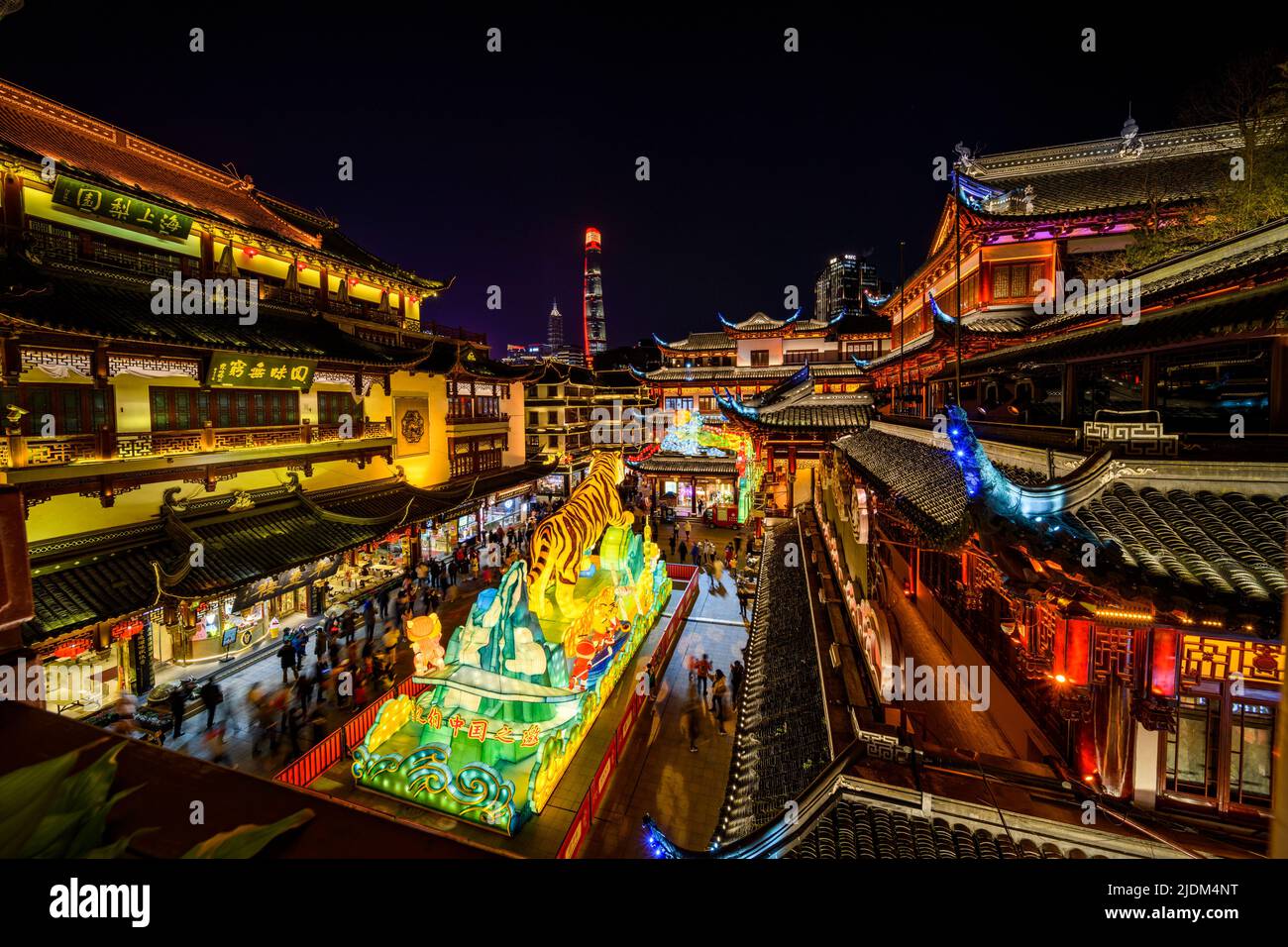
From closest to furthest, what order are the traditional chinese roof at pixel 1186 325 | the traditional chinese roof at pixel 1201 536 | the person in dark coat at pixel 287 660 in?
the traditional chinese roof at pixel 1201 536
the traditional chinese roof at pixel 1186 325
the person in dark coat at pixel 287 660

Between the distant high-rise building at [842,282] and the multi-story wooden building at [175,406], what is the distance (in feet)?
335

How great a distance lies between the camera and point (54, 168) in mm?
9203

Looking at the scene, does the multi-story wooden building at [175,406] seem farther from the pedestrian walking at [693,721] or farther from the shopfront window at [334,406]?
the pedestrian walking at [693,721]

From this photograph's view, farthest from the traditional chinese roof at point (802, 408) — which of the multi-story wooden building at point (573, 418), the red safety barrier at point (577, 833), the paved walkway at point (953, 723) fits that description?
the multi-story wooden building at point (573, 418)

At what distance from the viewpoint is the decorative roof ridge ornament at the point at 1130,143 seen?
13.6 m

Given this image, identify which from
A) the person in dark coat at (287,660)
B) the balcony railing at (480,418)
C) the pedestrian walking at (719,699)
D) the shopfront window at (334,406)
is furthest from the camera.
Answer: the balcony railing at (480,418)

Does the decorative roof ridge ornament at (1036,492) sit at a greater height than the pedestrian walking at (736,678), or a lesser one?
greater

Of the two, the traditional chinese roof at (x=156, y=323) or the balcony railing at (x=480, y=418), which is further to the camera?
the balcony railing at (x=480, y=418)

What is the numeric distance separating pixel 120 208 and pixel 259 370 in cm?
384

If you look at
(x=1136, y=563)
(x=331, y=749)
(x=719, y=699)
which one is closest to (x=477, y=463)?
(x=331, y=749)
